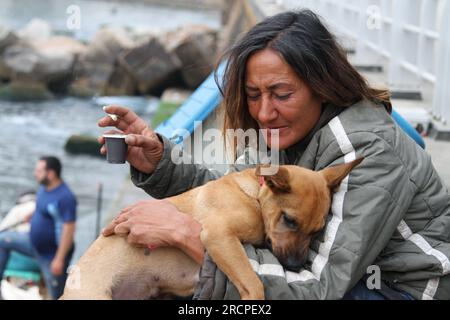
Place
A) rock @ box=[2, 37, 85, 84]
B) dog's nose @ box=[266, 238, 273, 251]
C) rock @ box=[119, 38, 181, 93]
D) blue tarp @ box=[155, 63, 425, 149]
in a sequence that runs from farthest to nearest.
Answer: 1. rock @ box=[2, 37, 85, 84]
2. rock @ box=[119, 38, 181, 93]
3. blue tarp @ box=[155, 63, 425, 149]
4. dog's nose @ box=[266, 238, 273, 251]

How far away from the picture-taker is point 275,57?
3.51 m

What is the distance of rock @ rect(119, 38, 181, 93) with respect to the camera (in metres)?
31.1

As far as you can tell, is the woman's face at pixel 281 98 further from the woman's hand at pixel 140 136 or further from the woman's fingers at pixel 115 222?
the woman's fingers at pixel 115 222

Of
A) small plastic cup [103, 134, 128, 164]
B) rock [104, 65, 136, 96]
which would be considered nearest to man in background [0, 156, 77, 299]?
small plastic cup [103, 134, 128, 164]

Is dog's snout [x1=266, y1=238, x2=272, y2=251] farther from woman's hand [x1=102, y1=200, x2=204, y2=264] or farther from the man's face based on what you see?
the man's face

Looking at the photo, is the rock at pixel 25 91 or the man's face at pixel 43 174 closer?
the man's face at pixel 43 174

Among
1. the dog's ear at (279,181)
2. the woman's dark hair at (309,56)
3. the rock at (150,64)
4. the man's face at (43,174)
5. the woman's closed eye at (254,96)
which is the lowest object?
the rock at (150,64)

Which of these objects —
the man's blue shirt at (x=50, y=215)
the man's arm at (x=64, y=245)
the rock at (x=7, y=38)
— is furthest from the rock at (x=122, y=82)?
the man's arm at (x=64, y=245)

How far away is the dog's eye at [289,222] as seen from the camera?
3246 mm

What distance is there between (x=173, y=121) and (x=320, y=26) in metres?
2.33

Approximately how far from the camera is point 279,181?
3.21 m
